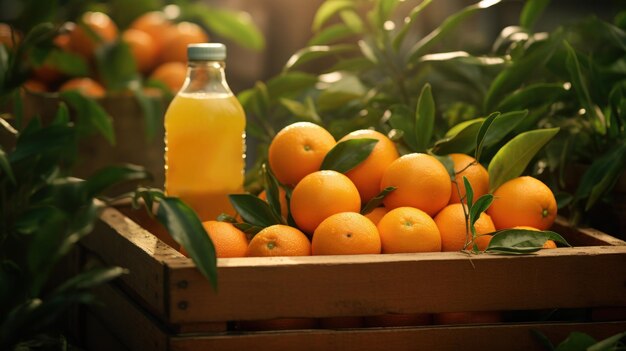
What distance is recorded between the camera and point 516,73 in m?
1.20

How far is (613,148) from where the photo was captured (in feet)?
3.64

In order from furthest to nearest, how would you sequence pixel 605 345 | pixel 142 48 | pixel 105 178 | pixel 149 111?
pixel 142 48 → pixel 149 111 → pixel 105 178 → pixel 605 345

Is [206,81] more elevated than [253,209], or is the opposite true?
[206,81]

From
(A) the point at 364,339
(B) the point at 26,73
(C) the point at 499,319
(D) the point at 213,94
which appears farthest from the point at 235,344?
(B) the point at 26,73

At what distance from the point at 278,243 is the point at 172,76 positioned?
99cm

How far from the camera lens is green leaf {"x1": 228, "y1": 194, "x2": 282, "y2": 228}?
103 centimetres

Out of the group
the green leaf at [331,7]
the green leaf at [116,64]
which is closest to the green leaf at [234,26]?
the green leaf at [116,64]

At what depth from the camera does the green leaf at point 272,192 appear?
1065 millimetres

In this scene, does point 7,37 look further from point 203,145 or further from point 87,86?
point 203,145

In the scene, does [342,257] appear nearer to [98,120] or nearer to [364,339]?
[364,339]

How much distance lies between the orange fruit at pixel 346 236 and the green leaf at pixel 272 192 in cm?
12

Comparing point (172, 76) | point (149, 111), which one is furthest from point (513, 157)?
point (172, 76)

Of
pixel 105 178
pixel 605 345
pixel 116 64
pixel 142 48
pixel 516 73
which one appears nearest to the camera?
pixel 605 345

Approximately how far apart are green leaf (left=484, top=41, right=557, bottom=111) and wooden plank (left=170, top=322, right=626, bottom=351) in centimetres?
39
